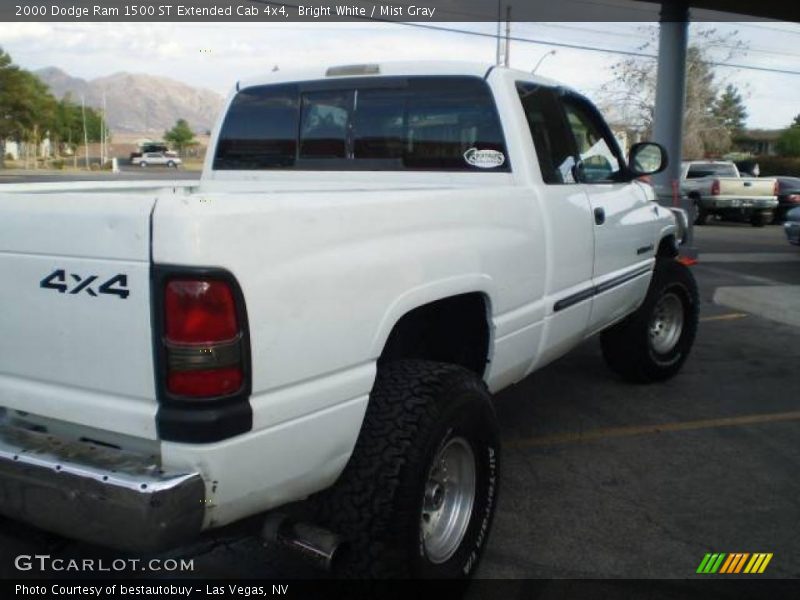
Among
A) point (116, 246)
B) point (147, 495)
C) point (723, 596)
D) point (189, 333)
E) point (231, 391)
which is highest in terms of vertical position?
point (116, 246)

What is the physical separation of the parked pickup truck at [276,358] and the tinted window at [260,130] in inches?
39.7

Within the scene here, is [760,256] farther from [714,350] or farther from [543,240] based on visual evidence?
[543,240]

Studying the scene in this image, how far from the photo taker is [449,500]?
286cm

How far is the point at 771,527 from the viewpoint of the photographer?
347 cm

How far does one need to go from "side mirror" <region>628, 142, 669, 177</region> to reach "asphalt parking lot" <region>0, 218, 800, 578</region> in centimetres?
156

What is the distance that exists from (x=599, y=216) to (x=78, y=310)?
2.87 metres

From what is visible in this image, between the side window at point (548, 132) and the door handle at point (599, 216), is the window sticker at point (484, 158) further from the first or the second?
the door handle at point (599, 216)

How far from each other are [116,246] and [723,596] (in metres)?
2.53

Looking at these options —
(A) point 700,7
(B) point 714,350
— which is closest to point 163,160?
(A) point 700,7

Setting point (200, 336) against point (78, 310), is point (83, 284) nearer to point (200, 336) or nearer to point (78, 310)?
Result: point (78, 310)

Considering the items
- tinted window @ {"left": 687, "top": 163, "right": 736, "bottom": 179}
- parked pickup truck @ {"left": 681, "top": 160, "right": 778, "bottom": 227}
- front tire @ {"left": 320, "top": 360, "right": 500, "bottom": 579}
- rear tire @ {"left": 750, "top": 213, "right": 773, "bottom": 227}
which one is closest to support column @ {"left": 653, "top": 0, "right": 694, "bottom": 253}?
parked pickup truck @ {"left": 681, "top": 160, "right": 778, "bottom": 227}

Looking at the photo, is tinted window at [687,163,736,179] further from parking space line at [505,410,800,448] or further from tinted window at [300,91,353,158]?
tinted window at [300,91,353,158]

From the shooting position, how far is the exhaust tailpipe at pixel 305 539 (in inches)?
92.4

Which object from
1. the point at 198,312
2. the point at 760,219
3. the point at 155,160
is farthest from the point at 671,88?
the point at 155,160
